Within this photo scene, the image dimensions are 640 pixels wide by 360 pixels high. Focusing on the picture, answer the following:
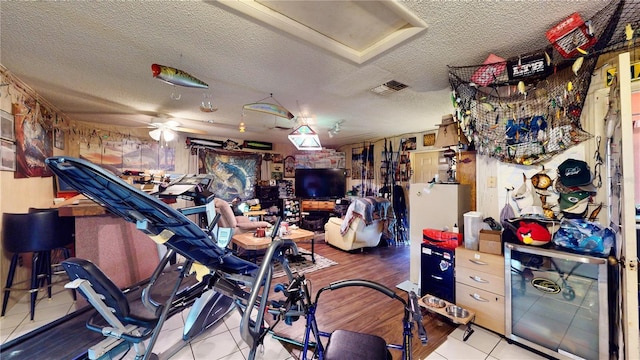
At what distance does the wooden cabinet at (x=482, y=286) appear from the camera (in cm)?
195

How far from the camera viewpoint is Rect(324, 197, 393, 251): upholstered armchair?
399 cm

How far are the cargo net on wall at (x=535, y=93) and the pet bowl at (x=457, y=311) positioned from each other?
1470 millimetres

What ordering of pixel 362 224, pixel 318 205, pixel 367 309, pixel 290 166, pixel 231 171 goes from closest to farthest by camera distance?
pixel 367 309, pixel 362 224, pixel 231 171, pixel 318 205, pixel 290 166

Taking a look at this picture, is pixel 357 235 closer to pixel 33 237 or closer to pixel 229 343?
pixel 229 343

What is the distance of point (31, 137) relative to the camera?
2807 millimetres

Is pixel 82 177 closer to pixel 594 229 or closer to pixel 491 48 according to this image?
pixel 491 48

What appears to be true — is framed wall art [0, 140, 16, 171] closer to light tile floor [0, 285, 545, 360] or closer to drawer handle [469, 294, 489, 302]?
light tile floor [0, 285, 545, 360]

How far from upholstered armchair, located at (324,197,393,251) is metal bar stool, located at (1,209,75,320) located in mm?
3640

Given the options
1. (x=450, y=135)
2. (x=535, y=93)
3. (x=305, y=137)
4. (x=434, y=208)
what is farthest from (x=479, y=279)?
(x=305, y=137)

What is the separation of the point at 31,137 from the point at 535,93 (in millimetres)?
5526

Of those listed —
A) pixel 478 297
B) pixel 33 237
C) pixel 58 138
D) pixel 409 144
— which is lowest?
pixel 478 297

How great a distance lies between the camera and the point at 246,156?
20.8 ft

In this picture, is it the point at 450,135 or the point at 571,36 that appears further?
the point at 450,135

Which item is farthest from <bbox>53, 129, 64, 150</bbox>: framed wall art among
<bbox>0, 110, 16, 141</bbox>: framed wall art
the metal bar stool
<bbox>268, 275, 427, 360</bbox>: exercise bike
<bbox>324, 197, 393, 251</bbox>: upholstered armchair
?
<bbox>324, 197, 393, 251</bbox>: upholstered armchair
